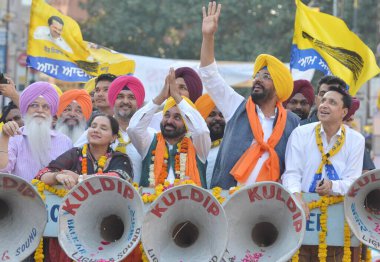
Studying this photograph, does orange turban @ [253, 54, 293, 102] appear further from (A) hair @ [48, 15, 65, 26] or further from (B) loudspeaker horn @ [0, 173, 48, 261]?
(A) hair @ [48, 15, 65, 26]

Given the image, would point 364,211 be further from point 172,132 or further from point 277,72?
point 172,132

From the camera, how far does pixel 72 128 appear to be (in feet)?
29.6

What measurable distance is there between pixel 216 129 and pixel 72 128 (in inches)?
58.1

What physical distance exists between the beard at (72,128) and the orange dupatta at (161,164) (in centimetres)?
168

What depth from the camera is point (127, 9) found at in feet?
113

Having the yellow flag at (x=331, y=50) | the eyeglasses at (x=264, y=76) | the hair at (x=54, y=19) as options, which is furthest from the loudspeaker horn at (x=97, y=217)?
the hair at (x=54, y=19)

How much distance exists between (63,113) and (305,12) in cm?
274

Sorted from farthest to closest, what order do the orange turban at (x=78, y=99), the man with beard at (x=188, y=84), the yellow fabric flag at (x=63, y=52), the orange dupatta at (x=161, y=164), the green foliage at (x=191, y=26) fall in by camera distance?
the green foliage at (x=191, y=26) → the yellow fabric flag at (x=63, y=52) → the orange turban at (x=78, y=99) → the man with beard at (x=188, y=84) → the orange dupatta at (x=161, y=164)

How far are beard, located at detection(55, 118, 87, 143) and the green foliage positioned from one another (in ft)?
75.8

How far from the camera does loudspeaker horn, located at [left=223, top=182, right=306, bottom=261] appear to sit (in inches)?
250

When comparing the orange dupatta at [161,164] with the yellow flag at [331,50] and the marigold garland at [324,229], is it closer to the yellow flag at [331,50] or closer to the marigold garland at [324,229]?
the marigold garland at [324,229]

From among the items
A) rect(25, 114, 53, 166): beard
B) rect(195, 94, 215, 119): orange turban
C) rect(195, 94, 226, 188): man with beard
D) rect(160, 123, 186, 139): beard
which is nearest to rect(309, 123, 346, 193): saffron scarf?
rect(160, 123, 186, 139): beard

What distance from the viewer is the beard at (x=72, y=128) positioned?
8914 millimetres

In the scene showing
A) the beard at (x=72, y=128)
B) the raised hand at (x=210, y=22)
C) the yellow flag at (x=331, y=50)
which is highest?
the raised hand at (x=210, y=22)
